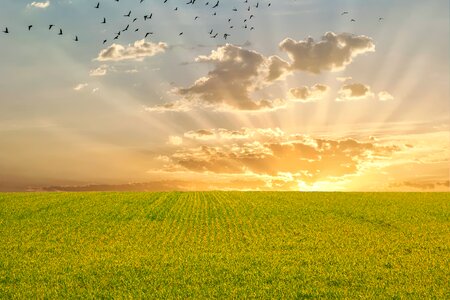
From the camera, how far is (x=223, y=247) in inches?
1281

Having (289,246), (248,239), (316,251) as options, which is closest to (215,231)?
(248,239)

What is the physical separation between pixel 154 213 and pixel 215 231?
11793mm

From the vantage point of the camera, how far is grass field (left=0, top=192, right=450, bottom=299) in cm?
2217

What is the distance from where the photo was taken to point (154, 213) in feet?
165

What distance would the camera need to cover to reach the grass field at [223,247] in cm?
2217

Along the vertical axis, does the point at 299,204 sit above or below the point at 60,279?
above

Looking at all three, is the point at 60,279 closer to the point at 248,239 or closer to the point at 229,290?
the point at 229,290

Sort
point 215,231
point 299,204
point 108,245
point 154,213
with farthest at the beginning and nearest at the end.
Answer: point 299,204
point 154,213
point 215,231
point 108,245

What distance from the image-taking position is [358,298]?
20312mm

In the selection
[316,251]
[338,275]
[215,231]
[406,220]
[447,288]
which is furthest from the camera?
[406,220]

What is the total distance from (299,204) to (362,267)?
102 ft

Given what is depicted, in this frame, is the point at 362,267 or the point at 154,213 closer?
the point at 362,267

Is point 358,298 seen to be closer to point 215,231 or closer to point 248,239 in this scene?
point 248,239

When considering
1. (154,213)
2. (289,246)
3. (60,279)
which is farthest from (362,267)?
(154,213)
